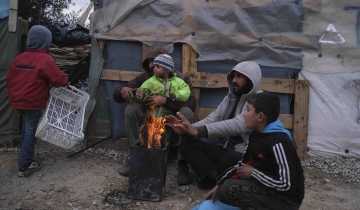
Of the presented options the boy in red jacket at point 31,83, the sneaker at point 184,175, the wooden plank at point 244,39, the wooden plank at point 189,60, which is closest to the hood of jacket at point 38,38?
the boy in red jacket at point 31,83

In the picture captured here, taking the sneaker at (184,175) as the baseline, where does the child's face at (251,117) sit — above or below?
above

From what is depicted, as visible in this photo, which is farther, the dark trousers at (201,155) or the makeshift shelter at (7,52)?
the makeshift shelter at (7,52)

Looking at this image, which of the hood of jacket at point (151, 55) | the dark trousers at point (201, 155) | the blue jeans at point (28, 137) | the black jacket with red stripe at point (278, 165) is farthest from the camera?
the hood of jacket at point (151, 55)

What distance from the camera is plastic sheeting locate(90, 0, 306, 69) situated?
5324 millimetres

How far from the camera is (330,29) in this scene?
529 centimetres

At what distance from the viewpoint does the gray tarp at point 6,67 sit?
5.52m

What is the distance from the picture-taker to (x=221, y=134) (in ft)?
13.1

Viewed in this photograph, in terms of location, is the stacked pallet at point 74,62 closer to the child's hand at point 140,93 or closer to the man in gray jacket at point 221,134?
the child's hand at point 140,93

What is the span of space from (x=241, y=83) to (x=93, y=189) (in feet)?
6.58

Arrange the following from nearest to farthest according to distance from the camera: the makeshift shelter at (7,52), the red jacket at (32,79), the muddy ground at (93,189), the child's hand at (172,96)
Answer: the muddy ground at (93,189) → the red jacket at (32,79) → the child's hand at (172,96) → the makeshift shelter at (7,52)

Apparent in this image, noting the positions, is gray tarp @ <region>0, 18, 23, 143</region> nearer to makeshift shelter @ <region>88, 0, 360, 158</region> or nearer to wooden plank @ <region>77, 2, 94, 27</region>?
wooden plank @ <region>77, 2, 94, 27</region>

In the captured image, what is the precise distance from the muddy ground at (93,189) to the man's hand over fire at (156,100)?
0.92 metres

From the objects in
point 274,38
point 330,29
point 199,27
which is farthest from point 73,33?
point 330,29

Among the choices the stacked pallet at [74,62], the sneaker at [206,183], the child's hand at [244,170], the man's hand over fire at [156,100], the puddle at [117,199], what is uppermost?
the stacked pallet at [74,62]
